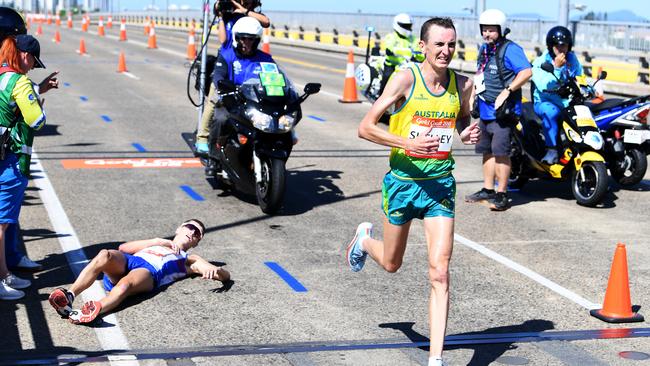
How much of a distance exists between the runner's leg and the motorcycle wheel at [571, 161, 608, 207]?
5578mm

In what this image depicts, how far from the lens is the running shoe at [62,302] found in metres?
7.20

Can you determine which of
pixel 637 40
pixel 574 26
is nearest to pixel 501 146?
pixel 637 40

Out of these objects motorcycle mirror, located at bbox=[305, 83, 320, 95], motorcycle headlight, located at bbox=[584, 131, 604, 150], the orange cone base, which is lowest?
the orange cone base

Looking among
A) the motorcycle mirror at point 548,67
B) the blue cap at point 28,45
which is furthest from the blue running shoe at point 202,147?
the blue cap at point 28,45

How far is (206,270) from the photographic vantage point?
831 cm

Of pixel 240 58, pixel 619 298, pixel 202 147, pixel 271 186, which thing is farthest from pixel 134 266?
pixel 202 147

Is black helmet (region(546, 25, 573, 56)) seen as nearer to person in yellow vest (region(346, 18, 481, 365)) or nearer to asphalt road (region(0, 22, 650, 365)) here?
asphalt road (region(0, 22, 650, 365))

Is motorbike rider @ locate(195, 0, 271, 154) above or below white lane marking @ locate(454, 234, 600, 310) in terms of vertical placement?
above

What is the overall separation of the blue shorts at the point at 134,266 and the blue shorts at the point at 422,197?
7.15 ft

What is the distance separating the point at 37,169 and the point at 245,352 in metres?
7.88

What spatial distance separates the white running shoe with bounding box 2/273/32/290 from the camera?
8008mm

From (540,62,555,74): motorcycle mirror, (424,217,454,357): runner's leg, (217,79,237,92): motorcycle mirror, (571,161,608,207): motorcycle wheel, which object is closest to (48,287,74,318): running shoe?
(424,217,454,357): runner's leg

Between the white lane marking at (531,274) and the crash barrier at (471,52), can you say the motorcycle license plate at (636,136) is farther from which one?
the crash barrier at (471,52)

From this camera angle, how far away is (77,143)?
53.6 ft
